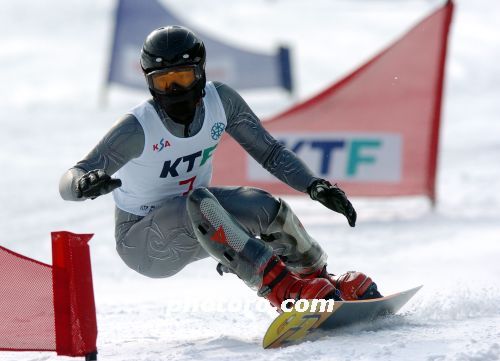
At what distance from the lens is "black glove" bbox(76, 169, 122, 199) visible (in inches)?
152

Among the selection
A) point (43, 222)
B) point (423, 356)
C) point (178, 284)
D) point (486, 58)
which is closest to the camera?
point (423, 356)

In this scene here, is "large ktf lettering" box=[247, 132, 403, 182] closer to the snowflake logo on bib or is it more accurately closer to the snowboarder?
the snowboarder

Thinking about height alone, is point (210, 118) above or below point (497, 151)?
below

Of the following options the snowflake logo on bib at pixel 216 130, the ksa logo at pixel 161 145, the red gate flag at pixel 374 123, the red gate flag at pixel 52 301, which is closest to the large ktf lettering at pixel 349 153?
the red gate flag at pixel 374 123

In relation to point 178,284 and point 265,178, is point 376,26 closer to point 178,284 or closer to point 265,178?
point 265,178

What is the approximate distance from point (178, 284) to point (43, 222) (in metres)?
2.84

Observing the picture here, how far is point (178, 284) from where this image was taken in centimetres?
693

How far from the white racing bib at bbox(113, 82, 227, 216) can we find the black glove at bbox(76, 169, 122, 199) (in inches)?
22.4

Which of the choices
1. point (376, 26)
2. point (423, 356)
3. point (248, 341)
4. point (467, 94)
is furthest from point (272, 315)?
point (376, 26)

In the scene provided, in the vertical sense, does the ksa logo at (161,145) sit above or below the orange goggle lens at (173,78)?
below

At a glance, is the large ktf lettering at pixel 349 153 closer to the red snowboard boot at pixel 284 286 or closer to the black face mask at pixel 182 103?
the black face mask at pixel 182 103

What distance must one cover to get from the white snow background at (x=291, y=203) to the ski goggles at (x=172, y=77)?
3.80 ft

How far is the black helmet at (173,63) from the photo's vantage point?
4.37m

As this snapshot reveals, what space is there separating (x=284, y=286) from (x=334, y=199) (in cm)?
48
